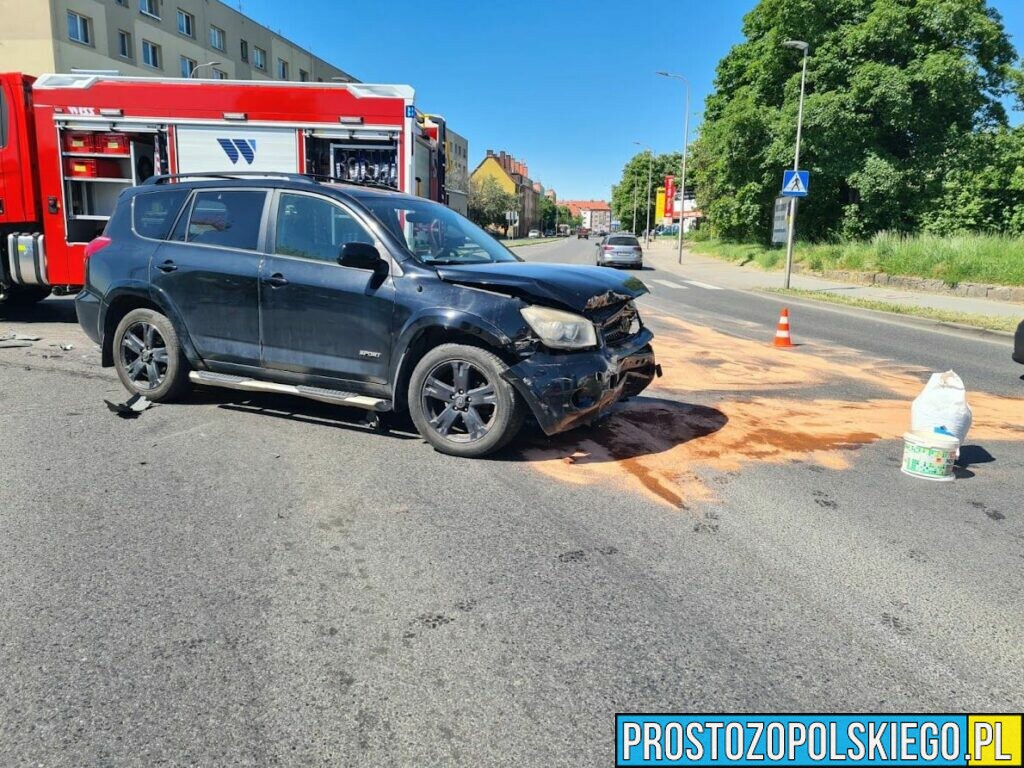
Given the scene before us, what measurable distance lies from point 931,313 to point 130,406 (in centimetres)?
1471

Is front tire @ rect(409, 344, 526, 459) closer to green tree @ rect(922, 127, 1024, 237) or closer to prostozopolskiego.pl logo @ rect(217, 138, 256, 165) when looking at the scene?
prostozopolskiego.pl logo @ rect(217, 138, 256, 165)

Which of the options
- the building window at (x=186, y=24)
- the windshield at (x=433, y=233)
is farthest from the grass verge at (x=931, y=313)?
the building window at (x=186, y=24)

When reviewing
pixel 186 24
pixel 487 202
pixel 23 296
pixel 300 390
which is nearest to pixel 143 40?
pixel 186 24

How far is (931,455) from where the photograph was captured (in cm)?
494

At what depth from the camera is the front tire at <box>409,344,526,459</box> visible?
4961 mm

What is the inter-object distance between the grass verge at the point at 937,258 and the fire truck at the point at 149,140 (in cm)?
1514

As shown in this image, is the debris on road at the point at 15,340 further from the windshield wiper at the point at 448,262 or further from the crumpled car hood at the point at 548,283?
the crumpled car hood at the point at 548,283

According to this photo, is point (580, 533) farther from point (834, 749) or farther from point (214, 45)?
point (214, 45)

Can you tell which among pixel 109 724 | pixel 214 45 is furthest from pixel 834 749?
pixel 214 45

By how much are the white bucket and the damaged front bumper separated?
204 cm

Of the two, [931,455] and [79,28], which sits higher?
[79,28]

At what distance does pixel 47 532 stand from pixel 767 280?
25.6m

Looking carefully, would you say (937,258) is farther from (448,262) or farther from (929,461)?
(448,262)

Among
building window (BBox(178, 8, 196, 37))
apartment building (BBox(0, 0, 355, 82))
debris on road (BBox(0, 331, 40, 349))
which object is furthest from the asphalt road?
building window (BBox(178, 8, 196, 37))
